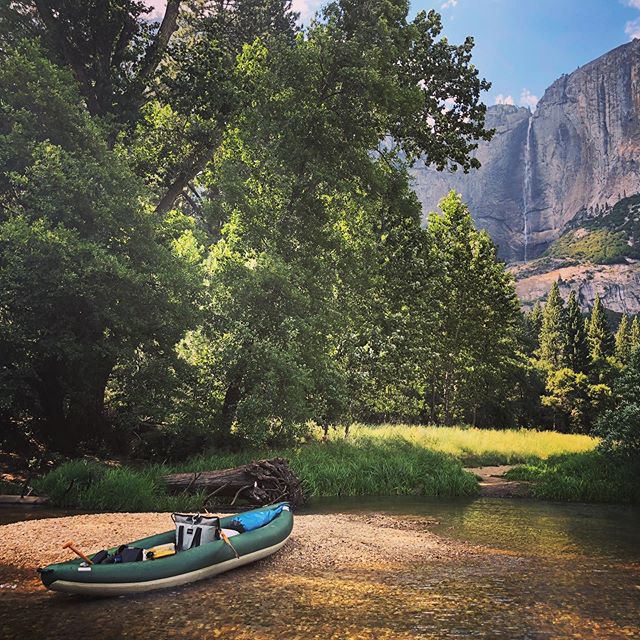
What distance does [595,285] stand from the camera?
155 m

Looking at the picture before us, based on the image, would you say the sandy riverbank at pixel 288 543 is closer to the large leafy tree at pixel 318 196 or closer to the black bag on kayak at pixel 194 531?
the black bag on kayak at pixel 194 531

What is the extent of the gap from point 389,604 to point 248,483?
26.4 feet

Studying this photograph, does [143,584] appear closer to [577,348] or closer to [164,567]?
[164,567]

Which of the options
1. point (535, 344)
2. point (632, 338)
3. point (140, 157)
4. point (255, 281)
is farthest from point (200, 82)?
point (632, 338)

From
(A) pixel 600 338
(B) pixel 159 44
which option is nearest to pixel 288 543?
Answer: (B) pixel 159 44

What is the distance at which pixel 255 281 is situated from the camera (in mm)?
19859

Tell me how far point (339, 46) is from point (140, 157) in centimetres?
968

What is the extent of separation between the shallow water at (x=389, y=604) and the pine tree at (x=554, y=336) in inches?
2390

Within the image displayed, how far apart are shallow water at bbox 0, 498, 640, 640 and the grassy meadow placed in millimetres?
6506

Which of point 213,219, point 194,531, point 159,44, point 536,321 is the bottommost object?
point 194,531

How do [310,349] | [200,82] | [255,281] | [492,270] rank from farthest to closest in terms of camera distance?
[492,270] → [200,82] → [310,349] → [255,281]

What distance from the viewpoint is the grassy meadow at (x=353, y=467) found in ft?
46.3

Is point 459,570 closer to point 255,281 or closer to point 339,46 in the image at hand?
point 255,281

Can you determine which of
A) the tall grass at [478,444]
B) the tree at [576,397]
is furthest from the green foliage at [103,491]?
the tree at [576,397]
